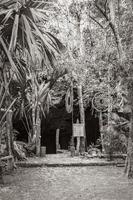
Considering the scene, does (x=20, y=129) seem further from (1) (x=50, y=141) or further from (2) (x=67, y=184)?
(2) (x=67, y=184)

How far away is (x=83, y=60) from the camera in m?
14.1

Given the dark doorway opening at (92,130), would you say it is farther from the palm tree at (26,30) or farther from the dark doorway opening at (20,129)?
the palm tree at (26,30)

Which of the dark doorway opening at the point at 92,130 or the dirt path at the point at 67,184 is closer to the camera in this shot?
the dirt path at the point at 67,184

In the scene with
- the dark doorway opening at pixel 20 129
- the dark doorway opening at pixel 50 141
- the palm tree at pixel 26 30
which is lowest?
the dark doorway opening at pixel 50 141

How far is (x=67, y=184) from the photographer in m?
8.38

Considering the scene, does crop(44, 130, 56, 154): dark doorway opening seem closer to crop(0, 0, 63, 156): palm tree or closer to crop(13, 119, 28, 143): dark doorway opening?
crop(13, 119, 28, 143): dark doorway opening

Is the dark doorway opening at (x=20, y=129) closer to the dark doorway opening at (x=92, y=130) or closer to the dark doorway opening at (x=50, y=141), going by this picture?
the dark doorway opening at (x=50, y=141)

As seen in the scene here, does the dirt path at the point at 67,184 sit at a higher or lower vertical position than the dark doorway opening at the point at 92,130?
lower

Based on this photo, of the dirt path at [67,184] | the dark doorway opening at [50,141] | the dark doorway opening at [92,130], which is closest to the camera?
the dirt path at [67,184]

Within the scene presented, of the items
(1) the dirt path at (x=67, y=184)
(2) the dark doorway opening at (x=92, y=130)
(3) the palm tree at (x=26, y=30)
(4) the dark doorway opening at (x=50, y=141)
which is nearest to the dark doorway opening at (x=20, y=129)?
(4) the dark doorway opening at (x=50, y=141)

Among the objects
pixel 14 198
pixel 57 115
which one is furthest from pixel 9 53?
pixel 57 115

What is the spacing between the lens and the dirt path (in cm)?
700

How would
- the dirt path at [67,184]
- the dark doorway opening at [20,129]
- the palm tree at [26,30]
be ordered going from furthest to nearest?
→ the dark doorway opening at [20,129], the dirt path at [67,184], the palm tree at [26,30]

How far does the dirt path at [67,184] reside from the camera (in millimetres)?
7000
